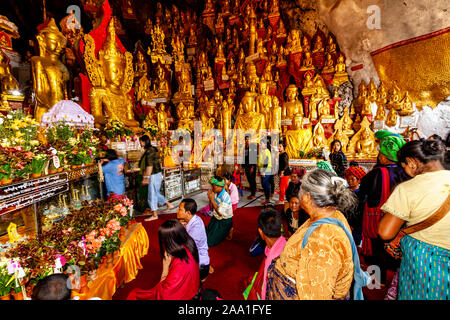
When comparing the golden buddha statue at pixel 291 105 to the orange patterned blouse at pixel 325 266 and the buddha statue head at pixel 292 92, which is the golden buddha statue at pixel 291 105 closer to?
the buddha statue head at pixel 292 92

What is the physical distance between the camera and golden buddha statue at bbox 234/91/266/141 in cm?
781

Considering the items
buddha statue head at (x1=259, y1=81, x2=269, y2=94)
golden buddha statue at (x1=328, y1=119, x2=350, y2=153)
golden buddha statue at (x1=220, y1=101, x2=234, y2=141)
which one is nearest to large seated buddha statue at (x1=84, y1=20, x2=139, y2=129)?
golden buddha statue at (x1=220, y1=101, x2=234, y2=141)

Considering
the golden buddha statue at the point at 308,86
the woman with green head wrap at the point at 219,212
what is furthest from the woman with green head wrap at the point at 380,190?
the golden buddha statue at the point at 308,86

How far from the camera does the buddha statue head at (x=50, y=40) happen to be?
17.0 feet

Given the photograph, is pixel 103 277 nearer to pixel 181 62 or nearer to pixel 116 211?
pixel 116 211

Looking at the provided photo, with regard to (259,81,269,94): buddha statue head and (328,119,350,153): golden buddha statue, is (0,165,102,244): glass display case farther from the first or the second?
(328,119,350,153): golden buddha statue

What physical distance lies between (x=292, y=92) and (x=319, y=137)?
1968 mm

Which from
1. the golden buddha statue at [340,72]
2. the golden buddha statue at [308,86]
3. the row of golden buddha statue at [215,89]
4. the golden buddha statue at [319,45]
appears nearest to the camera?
the row of golden buddha statue at [215,89]

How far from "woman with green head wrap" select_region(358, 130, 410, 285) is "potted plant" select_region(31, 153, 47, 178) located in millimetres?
3283

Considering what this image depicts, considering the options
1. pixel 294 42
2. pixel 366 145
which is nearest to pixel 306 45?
pixel 294 42

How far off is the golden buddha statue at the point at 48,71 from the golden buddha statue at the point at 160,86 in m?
3.58

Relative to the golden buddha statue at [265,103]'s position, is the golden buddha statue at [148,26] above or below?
above

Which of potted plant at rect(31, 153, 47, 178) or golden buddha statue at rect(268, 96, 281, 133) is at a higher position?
golden buddha statue at rect(268, 96, 281, 133)

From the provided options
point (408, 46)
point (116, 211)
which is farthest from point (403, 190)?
point (408, 46)
